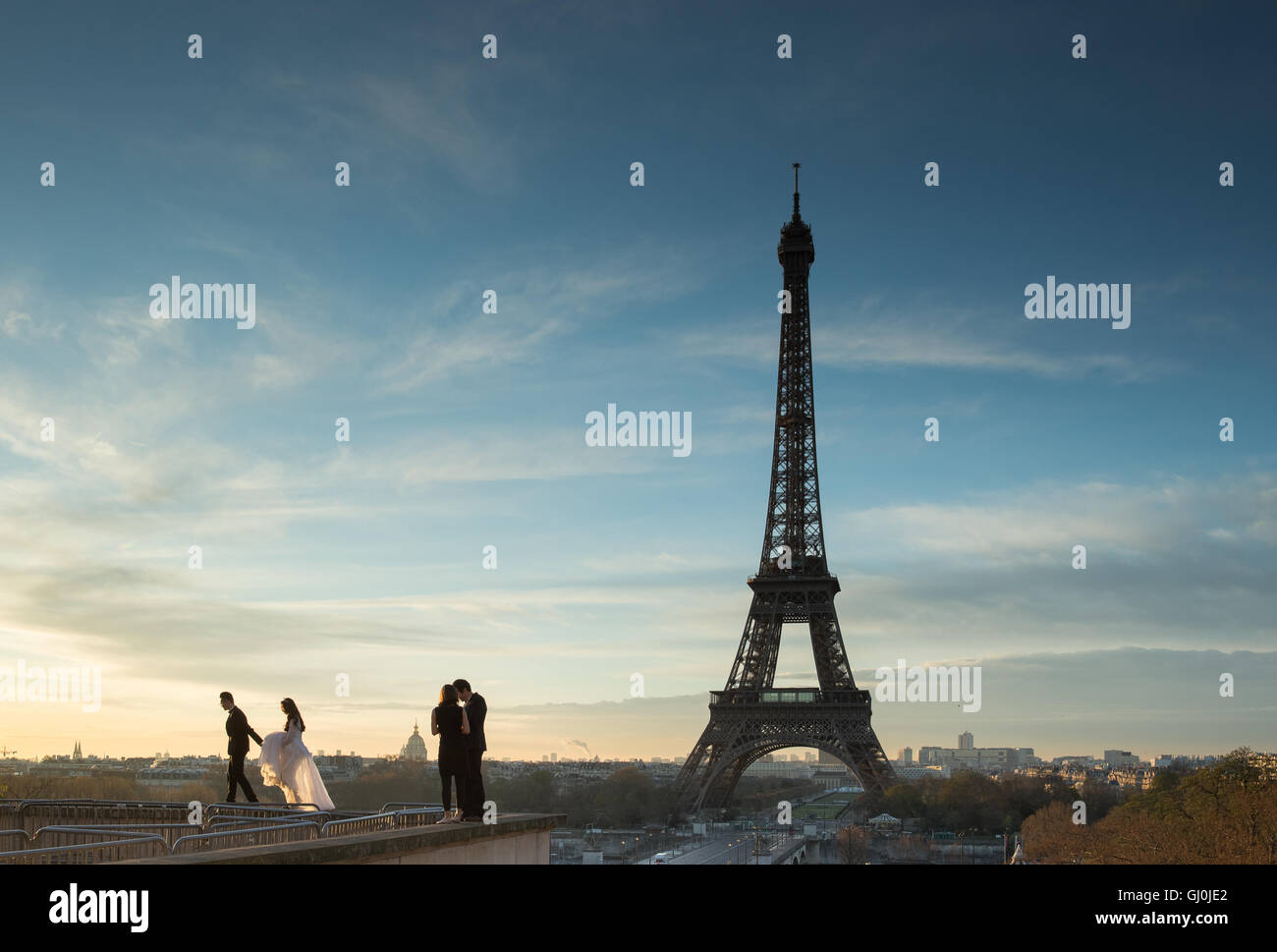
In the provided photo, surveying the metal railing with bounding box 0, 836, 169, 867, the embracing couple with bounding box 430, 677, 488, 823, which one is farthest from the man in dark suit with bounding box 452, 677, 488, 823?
the metal railing with bounding box 0, 836, 169, 867

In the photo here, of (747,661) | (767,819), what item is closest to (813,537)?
(747,661)

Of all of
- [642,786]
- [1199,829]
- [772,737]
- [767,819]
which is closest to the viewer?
[1199,829]

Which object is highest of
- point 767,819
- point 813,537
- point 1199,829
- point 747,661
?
point 813,537

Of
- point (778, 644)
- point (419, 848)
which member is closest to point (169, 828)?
point (419, 848)

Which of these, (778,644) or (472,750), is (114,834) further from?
(778,644)

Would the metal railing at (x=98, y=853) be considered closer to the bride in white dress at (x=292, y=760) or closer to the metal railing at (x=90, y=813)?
the metal railing at (x=90, y=813)

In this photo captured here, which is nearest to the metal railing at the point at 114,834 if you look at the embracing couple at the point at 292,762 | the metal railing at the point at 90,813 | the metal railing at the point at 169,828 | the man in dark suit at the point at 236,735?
the metal railing at the point at 169,828
